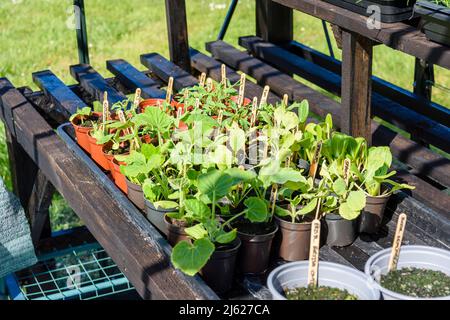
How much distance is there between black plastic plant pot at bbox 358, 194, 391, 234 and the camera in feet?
8.12

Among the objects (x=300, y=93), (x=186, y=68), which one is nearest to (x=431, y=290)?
(x=300, y=93)

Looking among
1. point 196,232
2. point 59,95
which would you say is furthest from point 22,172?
point 196,232

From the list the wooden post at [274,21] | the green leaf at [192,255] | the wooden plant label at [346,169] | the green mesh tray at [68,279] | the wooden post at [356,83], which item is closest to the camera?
the green leaf at [192,255]

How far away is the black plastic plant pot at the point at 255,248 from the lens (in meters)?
2.25

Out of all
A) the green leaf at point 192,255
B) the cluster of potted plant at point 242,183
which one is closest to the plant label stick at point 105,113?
the cluster of potted plant at point 242,183

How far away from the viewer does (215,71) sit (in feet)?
13.4

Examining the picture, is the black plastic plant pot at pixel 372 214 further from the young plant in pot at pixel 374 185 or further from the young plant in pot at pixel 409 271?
the young plant in pot at pixel 409 271

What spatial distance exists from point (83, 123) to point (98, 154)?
0.24 metres

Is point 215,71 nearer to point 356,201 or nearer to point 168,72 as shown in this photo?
point 168,72

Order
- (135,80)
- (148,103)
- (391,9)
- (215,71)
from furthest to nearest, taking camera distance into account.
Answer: (215,71) → (135,80) → (148,103) → (391,9)

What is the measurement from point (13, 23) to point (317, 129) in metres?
5.18

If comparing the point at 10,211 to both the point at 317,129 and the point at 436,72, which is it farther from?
the point at 436,72

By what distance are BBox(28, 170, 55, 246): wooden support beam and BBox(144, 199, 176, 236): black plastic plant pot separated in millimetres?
1492

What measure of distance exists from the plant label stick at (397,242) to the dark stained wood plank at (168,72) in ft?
6.12
